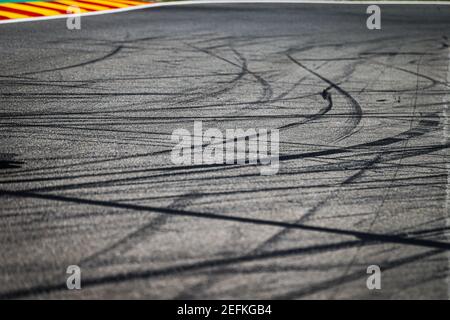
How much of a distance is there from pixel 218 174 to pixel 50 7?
10.5 metres

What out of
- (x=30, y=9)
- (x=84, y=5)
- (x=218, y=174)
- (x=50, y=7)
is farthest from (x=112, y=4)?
(x=218, y=174)

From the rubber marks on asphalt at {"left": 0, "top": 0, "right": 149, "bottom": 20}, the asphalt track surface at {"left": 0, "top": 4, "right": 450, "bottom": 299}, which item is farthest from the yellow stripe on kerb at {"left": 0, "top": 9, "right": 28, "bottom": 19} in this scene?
the asphalt track surface at {"left": 0, "top": 4, "right": 450, "bottom": 299}

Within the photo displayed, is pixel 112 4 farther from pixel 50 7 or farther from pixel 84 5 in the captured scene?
pixel 50 7

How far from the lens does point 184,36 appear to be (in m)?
13.0

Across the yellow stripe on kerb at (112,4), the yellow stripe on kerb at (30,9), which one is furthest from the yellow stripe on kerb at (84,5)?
the yellow stripe on kerb at (30,9)

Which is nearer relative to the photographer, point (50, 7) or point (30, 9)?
point (30, 9)

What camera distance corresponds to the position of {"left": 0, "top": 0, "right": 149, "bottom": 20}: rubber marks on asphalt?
14.5m

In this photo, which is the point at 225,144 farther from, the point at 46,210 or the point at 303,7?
the point at 303,7

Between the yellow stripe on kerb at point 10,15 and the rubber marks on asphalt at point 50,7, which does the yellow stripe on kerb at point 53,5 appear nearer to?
the rubber marks on asphalt at point 50,7

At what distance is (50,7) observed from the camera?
15.2 meters

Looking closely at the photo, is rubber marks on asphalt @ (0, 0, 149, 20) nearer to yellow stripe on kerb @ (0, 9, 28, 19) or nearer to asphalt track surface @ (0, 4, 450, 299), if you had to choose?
yellow stripe on kerb @ (0, 9, 28, 19)
